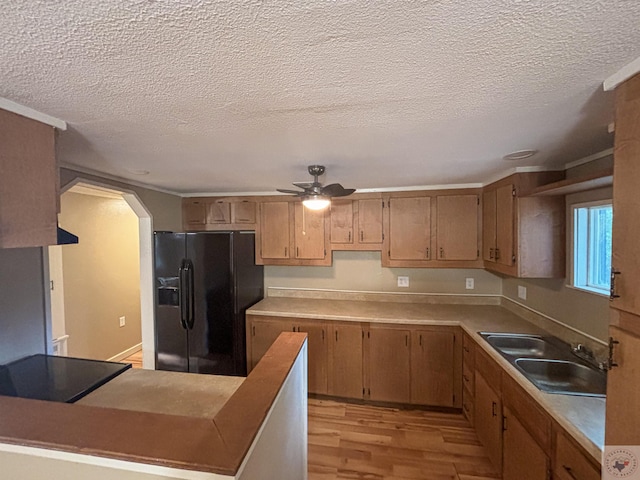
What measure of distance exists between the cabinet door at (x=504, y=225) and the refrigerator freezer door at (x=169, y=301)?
303 cm

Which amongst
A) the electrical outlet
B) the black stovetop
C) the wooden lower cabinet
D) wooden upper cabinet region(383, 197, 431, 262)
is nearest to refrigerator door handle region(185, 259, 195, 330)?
the black stovetop

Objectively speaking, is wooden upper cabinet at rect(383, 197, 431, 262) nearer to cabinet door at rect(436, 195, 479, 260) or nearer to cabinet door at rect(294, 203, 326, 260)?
cabinet door at rect(436, 195, 479, 260)

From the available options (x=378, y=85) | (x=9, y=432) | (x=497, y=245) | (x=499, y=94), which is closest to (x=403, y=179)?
(x=497, y=245)

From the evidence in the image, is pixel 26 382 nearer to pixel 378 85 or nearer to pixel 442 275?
pixel 378 85

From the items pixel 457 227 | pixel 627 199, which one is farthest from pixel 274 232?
pixel 627 199

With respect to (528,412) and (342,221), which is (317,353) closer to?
(342,221)

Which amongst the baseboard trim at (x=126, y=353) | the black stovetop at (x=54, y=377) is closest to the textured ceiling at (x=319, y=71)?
the black stovetop at (x=54, y=377)

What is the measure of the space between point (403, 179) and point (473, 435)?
7.52 ft

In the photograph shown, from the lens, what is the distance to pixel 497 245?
8.55ft

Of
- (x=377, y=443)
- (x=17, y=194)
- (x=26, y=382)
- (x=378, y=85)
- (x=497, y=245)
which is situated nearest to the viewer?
(x=378, y=85)

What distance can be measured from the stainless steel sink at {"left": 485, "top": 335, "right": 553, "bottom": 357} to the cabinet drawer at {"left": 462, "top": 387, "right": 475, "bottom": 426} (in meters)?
0.54

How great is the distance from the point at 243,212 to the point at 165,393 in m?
2.35

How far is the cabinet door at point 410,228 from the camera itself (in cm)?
314

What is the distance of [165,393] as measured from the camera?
4.69 feet
